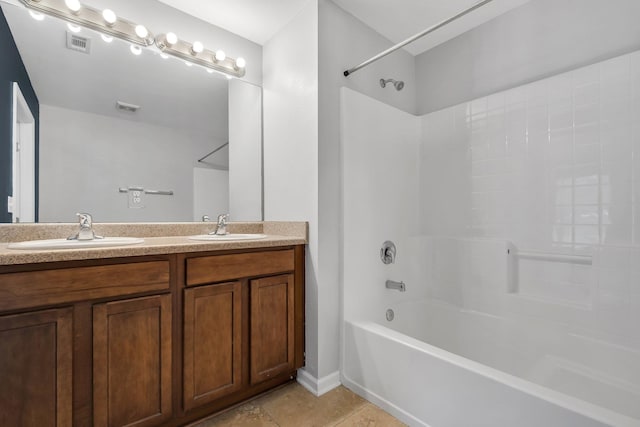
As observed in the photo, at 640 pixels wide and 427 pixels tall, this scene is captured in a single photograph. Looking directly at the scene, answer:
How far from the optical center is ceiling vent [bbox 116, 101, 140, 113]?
5.75 ft

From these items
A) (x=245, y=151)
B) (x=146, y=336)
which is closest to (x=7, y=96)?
(x=245, y=151)

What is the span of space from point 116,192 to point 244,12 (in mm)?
Answer: 1369

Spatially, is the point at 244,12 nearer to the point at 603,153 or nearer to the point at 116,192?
the point at 116,192

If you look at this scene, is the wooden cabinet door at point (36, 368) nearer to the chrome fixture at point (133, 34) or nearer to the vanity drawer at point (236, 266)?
the vanity drawer at point (236, 266)

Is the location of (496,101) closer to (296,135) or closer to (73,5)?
(296,135)

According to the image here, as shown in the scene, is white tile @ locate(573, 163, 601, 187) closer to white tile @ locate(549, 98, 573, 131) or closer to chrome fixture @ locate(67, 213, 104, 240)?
white tile @ locate(549, 98, 573, 131)

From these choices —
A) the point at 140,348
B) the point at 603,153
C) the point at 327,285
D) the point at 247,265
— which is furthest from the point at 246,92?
the point at 603,153

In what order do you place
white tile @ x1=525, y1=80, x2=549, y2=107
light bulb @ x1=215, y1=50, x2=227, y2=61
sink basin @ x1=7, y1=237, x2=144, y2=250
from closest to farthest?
sink basin @ x1=7, y1=237, x2=144, y2=250
white tile @ x1=525, y1=80, x2=549, y2=107
light bulb @ x1=215, y1=50, x2=227, y2=61

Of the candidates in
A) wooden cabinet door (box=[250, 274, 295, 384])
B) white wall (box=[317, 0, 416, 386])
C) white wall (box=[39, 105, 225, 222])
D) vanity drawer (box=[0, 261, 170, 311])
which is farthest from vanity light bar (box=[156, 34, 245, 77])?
wooden cabinet door (box=[250, 274, 295, 384])

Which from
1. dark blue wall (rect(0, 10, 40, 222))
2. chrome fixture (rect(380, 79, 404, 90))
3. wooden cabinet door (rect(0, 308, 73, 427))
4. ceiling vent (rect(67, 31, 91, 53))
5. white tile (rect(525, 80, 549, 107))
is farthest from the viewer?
chrome fixture (rect(380, 79, 404, 90))

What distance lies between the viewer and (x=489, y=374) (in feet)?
3.90

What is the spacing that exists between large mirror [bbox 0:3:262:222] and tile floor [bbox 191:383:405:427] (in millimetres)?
1151

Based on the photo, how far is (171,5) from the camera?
1.86 meters

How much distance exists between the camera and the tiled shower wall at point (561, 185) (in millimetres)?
1541
